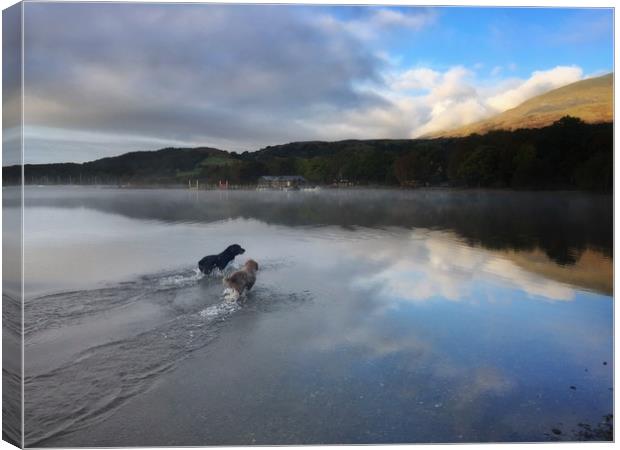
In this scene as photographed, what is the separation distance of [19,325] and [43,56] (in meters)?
2.51

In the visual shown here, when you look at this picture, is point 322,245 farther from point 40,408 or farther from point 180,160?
point 40,408

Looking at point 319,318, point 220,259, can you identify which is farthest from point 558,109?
point 220,259

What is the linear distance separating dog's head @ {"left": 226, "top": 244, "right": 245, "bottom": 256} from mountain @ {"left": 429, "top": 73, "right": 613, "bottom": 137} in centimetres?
282

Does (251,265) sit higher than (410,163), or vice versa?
(410,163)

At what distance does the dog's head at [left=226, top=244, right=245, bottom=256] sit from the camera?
569cm

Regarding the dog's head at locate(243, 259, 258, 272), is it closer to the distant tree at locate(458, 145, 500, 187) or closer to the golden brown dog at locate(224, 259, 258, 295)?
the golden brown dog at locate(224, 259, 258, 295)

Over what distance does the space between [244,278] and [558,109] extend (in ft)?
14.4

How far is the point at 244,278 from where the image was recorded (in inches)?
229

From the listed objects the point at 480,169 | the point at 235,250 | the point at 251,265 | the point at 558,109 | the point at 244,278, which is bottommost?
the point at 244,278

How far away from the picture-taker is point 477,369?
441 cm

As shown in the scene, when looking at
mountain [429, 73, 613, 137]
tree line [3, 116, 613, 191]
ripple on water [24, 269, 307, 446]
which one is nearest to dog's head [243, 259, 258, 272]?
ripple on water [24, 269, 307, 446]

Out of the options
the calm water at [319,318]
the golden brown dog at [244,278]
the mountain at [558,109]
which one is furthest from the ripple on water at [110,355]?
the mountain at [558,109]

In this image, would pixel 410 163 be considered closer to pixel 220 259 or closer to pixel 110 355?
pixel 220 259

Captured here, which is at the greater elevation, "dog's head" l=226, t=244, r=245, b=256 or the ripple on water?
"dog's head" l=226, t=244, r=245, b=256
